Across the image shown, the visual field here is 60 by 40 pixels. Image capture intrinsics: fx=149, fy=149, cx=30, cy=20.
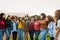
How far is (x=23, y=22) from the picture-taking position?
1.65 metres

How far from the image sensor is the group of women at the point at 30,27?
5.36 ft

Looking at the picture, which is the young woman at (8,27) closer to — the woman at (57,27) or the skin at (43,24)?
the skin at (43,24)

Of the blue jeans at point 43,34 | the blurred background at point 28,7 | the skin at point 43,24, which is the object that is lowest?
the blue jeans at point 43,34

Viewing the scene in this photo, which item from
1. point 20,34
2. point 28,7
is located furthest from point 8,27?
point 28,7

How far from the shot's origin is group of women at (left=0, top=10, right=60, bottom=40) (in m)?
1.63

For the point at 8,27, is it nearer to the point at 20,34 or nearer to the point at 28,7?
the point at 20,34

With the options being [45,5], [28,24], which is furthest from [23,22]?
[45,5]

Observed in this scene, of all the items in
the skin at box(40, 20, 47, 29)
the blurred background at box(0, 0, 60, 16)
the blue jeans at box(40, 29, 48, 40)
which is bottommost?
the blue jeans at box(40, 29, 48, 40)

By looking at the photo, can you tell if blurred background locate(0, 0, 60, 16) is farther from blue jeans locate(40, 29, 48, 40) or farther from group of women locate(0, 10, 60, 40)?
blue jeans locate(40, 29, 48, 40)

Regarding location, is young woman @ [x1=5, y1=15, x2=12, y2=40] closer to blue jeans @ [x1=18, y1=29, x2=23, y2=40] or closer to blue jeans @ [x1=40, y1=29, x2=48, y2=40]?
blue jeans @ [x1=18, y1=29, x2=23, y2=40]

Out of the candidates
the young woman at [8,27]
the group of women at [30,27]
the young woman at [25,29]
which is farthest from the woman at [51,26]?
the young woman at [8,27]

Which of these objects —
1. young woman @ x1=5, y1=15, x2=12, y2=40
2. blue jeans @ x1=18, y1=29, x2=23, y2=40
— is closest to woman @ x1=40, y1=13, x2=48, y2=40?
blue jeans @ x1=18, y1=29, x2=23, y2=40

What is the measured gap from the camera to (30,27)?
1.64m

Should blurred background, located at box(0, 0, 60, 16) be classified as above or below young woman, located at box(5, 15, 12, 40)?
above
